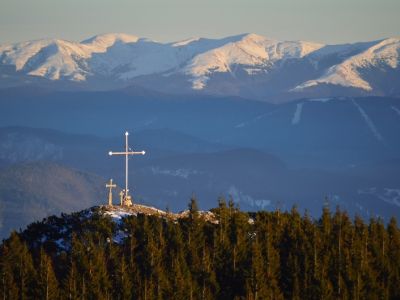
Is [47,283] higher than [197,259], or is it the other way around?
[197,259]

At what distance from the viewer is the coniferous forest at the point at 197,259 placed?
93125 mm

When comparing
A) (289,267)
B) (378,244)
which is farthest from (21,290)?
(378,244)

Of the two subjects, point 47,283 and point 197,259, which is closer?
point 47,283

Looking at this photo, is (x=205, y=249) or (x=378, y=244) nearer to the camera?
(x=205, y=249)

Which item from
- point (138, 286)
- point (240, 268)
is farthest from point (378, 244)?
point (138, 286)

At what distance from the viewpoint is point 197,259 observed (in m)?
99.5

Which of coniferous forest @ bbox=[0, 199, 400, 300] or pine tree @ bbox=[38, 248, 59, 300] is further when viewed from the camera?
coniferous forest @ bbox=[0, 199, 400, 300]

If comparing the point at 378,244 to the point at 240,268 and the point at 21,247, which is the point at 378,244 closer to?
the point at 240,268

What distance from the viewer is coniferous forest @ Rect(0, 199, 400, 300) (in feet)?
306

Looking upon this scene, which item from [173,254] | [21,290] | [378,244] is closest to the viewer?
[21,290]

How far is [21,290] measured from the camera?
91.8 meters

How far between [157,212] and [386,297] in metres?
17.5

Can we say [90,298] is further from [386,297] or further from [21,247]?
[386,297]

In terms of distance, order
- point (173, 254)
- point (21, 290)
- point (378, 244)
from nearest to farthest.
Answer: point (21, 290)
point (173, 254)
point (378, 244)
